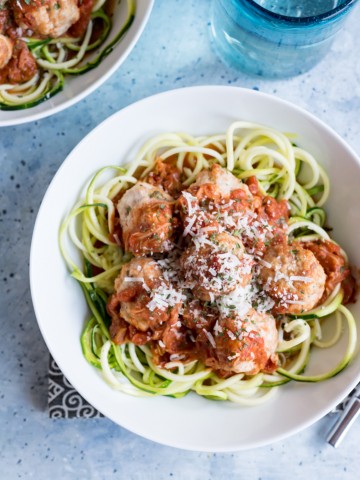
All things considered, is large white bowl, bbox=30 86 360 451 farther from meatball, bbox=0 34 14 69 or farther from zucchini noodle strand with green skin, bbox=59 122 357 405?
meatball, bbox=0 34 14 69

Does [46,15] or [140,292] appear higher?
[46,15]

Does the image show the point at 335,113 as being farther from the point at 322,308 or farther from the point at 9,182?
the point at 9,182

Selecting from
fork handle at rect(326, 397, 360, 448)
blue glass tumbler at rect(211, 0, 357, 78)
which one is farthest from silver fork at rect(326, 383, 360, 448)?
blue glass tumbler at rect(211, 0, 357, 78)

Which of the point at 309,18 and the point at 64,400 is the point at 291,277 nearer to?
the point at 309,18

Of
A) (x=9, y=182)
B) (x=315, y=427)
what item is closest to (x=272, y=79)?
(x=9, y=182)

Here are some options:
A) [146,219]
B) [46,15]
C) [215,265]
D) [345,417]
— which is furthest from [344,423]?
[46,15]

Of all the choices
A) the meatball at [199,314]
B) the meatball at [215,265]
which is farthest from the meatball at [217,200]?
the meatball at [199,314]

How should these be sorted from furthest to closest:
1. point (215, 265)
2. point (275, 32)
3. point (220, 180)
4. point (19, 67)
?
point (19, 67), point (275, 32), point (220, 180), point (215, 265)
